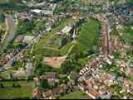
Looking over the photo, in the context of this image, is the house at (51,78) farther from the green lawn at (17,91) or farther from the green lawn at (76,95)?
the green lawn at (76,95)

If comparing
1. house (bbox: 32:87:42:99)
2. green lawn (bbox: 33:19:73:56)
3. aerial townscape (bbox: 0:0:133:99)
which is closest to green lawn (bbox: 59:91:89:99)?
aerial townscape (bbox: 0:0:133:99)

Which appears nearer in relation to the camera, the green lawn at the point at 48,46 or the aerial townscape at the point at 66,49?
the aerial townscape at the point at 66,49

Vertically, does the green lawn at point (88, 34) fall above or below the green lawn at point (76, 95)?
above

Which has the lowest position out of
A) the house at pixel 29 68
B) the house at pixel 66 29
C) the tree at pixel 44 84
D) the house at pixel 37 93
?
the house at pixel 37 93

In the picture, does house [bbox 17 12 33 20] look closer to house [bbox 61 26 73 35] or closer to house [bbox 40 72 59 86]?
house [bbox 61 26 73 35]

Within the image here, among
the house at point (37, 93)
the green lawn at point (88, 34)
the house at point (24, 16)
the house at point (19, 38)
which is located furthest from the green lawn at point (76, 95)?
the house at point (24, 16)

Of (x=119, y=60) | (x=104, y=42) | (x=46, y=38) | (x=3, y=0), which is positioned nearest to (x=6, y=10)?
(x=3, y=0)

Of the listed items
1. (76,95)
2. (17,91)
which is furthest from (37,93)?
(76,95)
